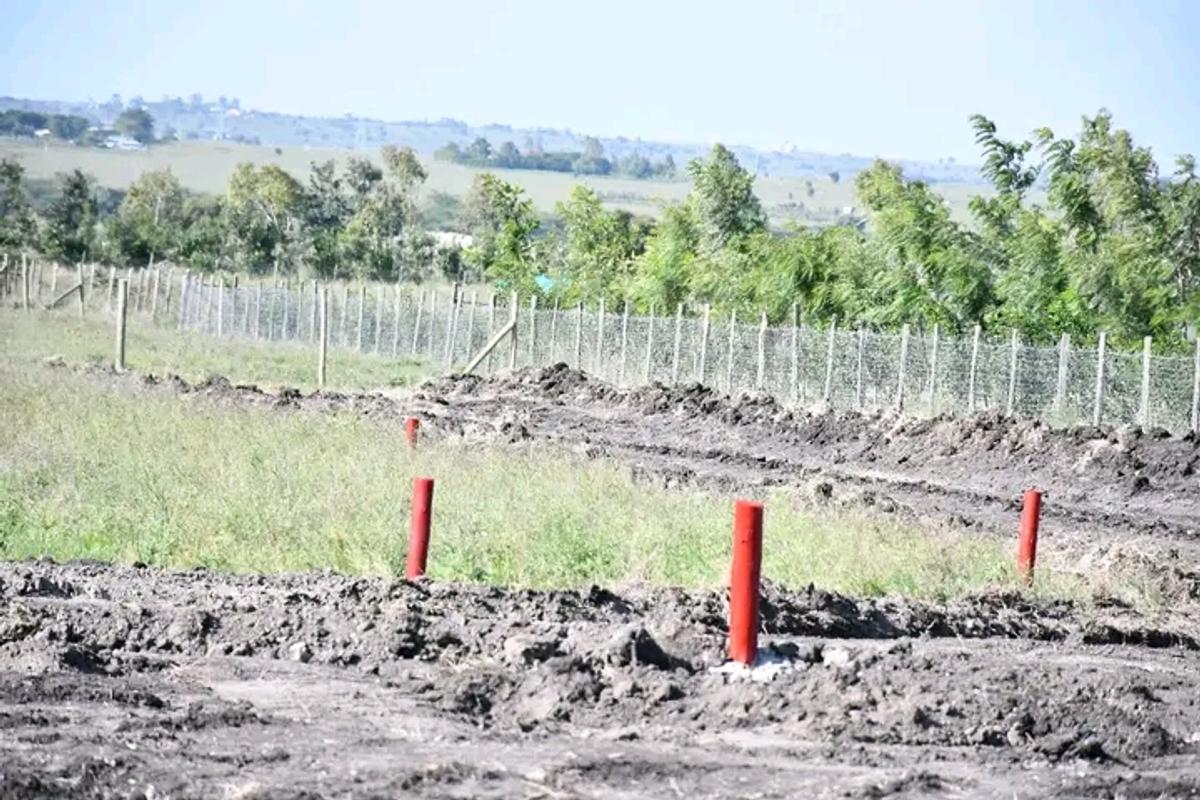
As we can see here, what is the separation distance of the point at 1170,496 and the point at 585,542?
38.6ft

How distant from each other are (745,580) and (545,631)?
1.41m

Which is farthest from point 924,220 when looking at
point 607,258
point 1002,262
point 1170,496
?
point 607,258

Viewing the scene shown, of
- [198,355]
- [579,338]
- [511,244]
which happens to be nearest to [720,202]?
[511,244]

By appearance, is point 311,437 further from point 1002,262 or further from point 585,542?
point 1002,262

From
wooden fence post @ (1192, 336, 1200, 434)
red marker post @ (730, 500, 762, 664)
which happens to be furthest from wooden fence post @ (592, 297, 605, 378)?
red marker post @ (730, 500, 762, 664)

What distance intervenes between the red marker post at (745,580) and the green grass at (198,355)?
30822 millimetres

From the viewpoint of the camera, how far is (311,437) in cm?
2661

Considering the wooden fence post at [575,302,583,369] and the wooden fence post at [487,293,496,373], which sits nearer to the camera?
the wooden fence post at [575,302,583,369]

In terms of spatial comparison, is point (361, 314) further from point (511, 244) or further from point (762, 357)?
point (762, 357)

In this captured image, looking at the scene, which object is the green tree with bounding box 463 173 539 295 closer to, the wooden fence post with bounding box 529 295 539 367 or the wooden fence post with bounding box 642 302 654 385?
the wooden fence post with bounding box 529 295 539 367

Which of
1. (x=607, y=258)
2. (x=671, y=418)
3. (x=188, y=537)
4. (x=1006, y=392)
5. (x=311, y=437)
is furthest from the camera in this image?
(x=607, y=258)

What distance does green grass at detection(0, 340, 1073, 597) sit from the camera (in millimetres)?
17000

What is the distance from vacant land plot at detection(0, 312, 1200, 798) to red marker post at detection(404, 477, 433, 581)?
550 mm

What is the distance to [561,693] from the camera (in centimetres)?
1099
